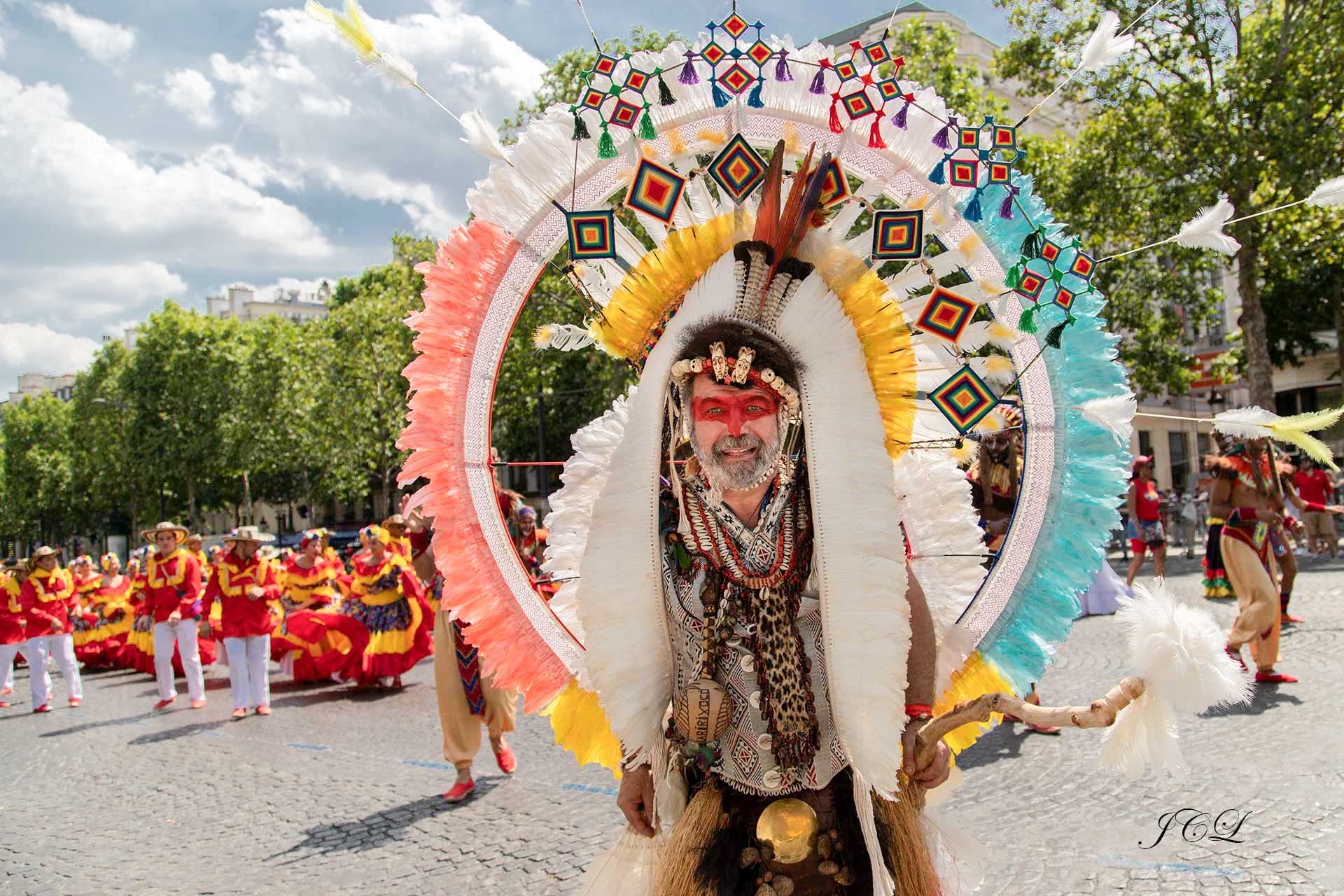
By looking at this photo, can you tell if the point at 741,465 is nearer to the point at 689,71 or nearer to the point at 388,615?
the point at 689,71

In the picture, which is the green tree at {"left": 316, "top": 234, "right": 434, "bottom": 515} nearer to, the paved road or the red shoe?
the paved road

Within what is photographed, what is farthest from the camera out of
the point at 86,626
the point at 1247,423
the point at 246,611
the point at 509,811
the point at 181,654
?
the point at 86,626

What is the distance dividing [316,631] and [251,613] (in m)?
2.09

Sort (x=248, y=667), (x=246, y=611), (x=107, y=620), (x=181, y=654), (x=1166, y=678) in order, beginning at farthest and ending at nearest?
(x=107, y=620), (x=181, y=654), (x=248, y=667), (x=246, y=611), (x=1166, y=678)

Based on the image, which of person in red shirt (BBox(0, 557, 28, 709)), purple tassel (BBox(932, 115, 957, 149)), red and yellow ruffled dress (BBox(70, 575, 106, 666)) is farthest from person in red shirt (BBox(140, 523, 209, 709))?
purple tassel (BBox(932, 115, 957, 149))

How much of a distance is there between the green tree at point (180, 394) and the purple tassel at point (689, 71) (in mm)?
39249

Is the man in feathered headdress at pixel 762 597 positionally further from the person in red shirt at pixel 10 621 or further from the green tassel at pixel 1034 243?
the person in red shirt at pixel 10 621

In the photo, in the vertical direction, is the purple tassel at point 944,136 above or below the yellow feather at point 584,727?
above

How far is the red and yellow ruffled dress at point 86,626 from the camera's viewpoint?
15.4 metres

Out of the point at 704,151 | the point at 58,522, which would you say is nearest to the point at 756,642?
the point at 704,151

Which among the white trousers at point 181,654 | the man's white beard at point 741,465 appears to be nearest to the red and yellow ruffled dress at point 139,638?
the white trousers at point 181,654

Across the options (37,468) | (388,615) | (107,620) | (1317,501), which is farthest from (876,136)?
(37,468)

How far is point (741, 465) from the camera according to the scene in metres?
2.30

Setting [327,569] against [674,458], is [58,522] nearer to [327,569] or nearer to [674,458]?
[327,569]
